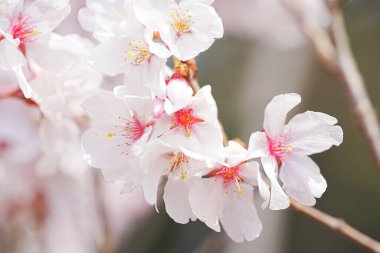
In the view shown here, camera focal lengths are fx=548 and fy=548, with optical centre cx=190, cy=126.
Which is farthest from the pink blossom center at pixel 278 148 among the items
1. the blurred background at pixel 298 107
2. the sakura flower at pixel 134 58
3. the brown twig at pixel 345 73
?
the blurred background at pixel 298 107

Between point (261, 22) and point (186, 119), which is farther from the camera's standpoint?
point (261, 22)

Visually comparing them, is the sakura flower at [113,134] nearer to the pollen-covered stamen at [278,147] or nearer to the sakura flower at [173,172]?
the sakura flower at [173,172]

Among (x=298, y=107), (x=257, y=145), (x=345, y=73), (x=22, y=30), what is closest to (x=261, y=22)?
(x=298, y=107)

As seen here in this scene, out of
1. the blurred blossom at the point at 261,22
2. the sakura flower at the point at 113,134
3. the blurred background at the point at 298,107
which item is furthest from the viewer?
the blurred blossom at the point at 261,22

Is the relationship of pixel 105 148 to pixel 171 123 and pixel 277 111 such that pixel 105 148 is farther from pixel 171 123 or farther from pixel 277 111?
pixel 277 111

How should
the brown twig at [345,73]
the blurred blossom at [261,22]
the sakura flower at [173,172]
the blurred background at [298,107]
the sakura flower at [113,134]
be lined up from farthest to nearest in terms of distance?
1. the blurred blossom at [261,22]
2. the blurred background at [298,107]
3. the brown twig at [345,73]
4. the sakura flower at [113,134]
5. the sakura flower at [173,172]

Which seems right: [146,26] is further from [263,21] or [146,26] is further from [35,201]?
[263,21]

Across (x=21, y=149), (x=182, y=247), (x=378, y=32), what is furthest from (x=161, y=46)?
(x=378, y=32)

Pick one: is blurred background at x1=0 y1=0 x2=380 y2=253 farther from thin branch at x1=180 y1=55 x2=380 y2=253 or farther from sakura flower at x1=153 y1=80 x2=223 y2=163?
sakura flower at x1=153 y1=80 x2=223 y2=163
